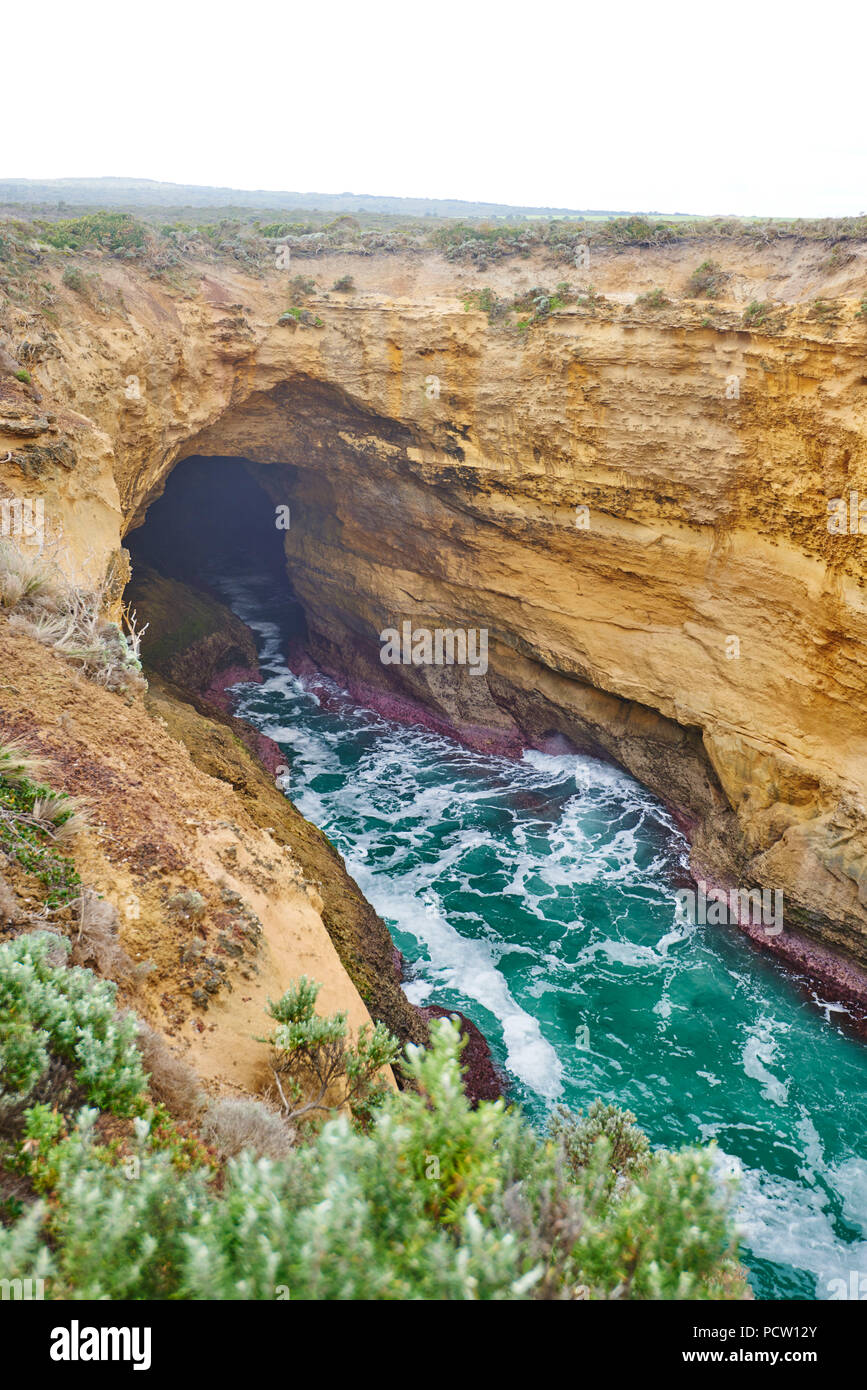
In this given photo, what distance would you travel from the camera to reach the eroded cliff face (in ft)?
37.6

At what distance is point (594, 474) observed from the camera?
45.7 feet

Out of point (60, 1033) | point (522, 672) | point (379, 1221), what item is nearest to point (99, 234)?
point (522, 672)

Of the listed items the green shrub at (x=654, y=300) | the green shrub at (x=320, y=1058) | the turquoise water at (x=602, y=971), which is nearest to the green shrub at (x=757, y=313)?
the green shrub at (x=654, y=300)

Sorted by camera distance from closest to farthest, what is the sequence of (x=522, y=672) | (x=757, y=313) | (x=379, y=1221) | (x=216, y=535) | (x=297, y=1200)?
(x=379, y=1221) < (x=297, y=1200) < (x=757, y=313) < (x=522, y=672) < (x=216, y=535)

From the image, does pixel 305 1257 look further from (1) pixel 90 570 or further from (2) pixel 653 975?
(2) pixel 653 975

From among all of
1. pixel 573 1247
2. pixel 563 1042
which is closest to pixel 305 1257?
pixel 573 1247

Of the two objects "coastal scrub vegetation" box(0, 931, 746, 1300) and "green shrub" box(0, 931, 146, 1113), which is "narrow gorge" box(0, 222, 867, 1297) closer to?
"green shrub" box(0, 931, 146, 1113)

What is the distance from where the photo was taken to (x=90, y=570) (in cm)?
1018

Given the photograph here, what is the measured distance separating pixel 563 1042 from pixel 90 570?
9268 mm

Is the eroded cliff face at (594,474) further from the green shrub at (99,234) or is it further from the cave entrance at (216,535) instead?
the cave entrance at (216,535)

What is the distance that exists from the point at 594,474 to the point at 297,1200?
1298cm

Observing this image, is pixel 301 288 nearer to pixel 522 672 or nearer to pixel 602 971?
pixel 522 672

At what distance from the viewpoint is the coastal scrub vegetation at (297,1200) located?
2.65m

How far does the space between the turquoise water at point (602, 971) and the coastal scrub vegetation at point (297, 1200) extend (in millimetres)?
4603
